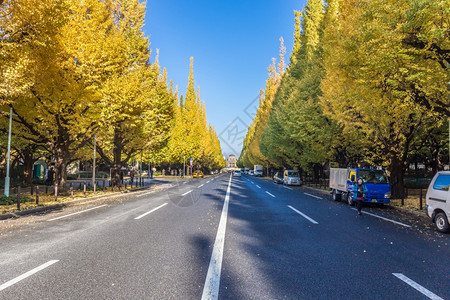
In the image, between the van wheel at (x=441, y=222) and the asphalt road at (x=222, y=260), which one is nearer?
the asphalt road at (x=222, y=260)

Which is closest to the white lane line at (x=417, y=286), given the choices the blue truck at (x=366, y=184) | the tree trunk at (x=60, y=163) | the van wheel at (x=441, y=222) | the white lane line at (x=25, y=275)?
the van wheel at (x=441, y=222)

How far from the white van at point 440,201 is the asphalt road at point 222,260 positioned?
0.44 metres

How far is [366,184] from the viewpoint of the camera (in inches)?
534

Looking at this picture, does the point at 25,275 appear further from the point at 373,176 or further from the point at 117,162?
the point at 117,162

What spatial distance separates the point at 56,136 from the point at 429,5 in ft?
63.0

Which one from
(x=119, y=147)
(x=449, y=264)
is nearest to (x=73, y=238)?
(x=449, y=264)

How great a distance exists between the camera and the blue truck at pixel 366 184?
1345cm

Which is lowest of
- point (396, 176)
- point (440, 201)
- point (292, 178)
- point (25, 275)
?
point (25, 275)

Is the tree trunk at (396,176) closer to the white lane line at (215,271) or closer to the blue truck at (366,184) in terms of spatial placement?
the blue truck at (366,184)

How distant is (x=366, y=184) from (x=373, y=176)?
1125mm

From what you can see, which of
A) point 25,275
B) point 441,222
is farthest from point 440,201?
point 25,275

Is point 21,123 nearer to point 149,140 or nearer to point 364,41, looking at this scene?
point 149,140

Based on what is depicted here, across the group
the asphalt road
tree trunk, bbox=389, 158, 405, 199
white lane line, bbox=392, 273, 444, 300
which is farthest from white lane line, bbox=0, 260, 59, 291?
tree trunk, bbox=389, 158, 405, 199

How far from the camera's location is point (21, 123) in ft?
53.3
